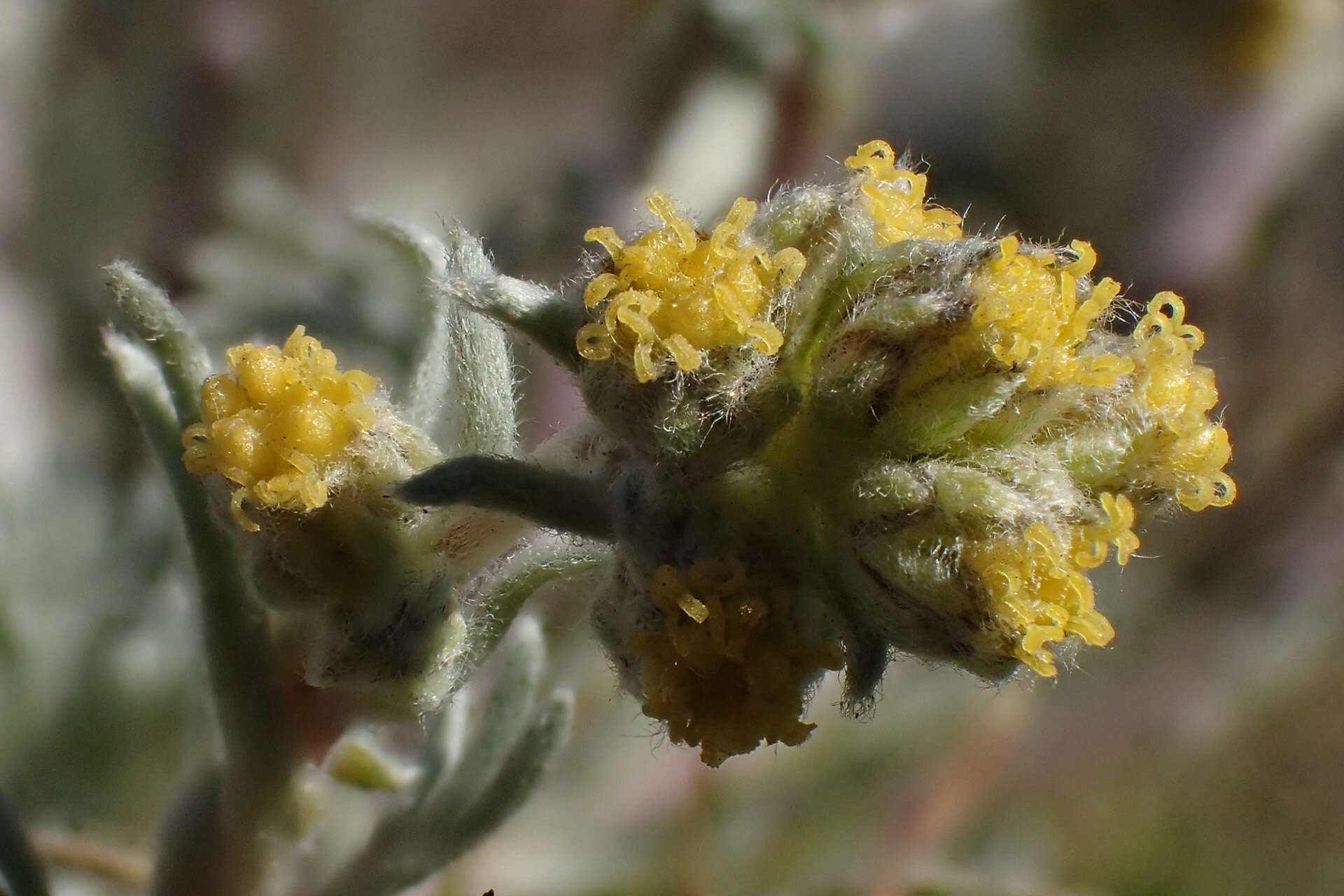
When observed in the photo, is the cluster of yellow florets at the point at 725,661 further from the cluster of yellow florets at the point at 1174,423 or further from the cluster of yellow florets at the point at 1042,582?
the cluster of yellow florets at the point at 1174,423

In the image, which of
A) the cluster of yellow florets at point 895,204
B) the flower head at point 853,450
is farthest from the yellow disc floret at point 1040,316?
the cluster of yellow florets at point 895,204

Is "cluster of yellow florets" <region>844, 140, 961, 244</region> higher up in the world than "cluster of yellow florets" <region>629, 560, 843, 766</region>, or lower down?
higher up

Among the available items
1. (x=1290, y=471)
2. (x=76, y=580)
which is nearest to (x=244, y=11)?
(x=76, y=580)

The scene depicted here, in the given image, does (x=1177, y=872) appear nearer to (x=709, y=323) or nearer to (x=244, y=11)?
(x=709, y=323)

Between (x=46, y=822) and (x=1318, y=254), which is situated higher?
(x=1318, y=254)

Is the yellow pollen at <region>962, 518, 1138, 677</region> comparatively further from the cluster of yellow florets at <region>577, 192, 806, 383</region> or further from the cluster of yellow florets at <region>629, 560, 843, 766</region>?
the cluster of yellow florets at <region>577, 192, 806, 383</region>

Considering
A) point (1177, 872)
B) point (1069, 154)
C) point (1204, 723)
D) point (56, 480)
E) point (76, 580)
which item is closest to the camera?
point (76, 580)

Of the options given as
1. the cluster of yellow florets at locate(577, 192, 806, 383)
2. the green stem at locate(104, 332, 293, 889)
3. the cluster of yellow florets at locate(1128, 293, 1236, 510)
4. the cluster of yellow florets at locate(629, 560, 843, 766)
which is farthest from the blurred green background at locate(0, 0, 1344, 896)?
the cluster of yellow florets at locate(1128, 293, 1236, 510)
